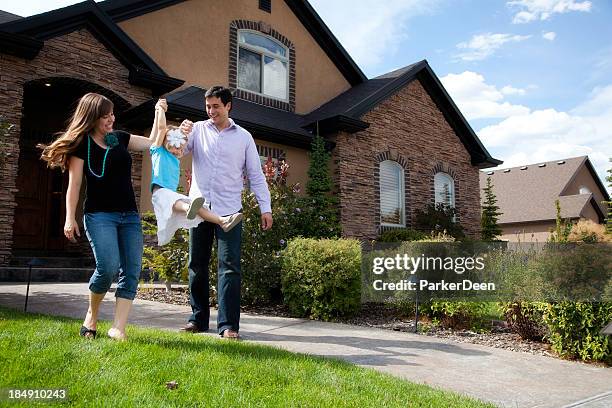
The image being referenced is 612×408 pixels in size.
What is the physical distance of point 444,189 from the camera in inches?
648

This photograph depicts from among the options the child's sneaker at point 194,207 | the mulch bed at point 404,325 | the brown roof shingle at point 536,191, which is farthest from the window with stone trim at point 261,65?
the brown roof shingle at point 536,191

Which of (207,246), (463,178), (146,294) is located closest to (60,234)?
(146,294)

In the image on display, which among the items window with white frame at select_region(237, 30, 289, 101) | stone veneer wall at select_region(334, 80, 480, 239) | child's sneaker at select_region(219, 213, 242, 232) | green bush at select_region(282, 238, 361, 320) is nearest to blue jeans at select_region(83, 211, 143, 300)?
child's sneaker at select_region(219, 213, 242, 232)

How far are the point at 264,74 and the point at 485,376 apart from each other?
11.5 meters

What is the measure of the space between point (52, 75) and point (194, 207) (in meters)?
7.04

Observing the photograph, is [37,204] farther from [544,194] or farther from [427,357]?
[544,194]

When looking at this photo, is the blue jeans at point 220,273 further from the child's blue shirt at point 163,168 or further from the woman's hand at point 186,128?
the woman's hand at point 186,128

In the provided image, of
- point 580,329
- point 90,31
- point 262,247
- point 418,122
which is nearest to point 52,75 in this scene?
point 90,31

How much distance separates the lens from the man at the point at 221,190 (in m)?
4.26

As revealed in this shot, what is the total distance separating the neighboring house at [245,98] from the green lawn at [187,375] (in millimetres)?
6416

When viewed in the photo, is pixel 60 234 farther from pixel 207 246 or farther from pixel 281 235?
pixel 207 246

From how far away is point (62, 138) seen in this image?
3512mm

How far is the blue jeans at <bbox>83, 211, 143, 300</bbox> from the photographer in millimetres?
3516

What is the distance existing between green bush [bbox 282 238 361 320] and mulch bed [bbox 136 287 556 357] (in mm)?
243
